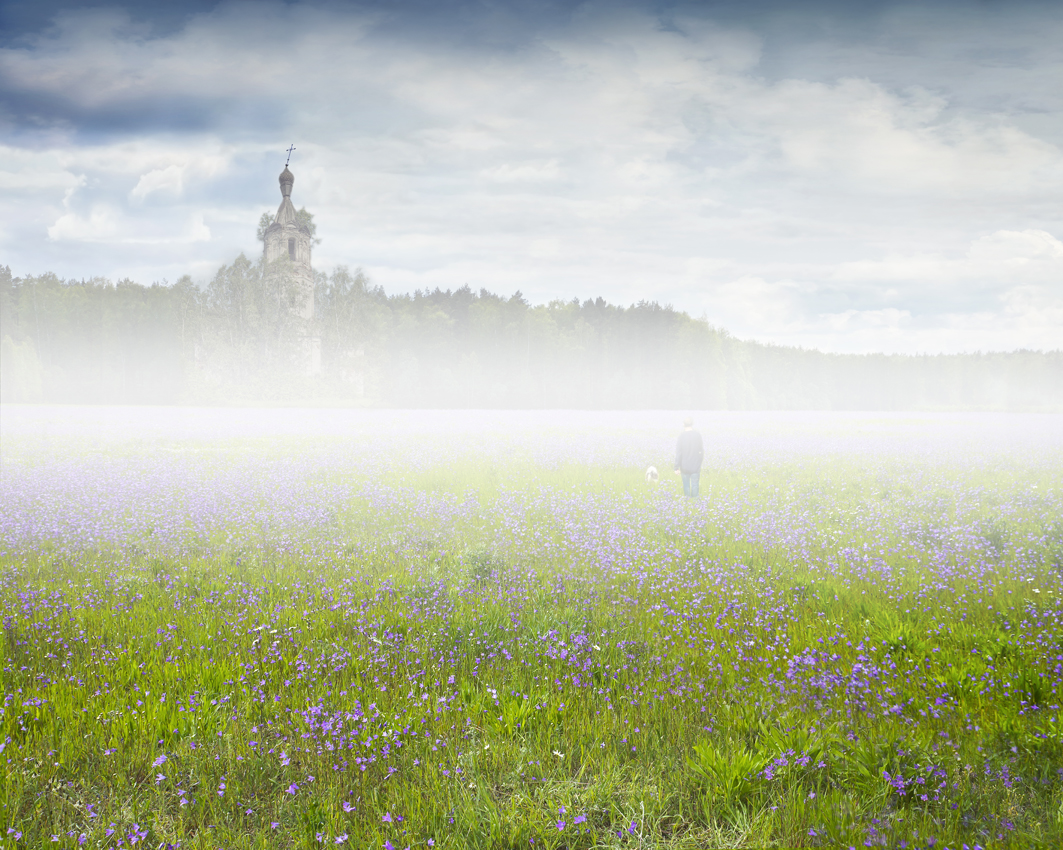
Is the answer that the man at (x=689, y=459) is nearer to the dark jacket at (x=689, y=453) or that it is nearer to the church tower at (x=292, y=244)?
the dark jacket at (x=689, y=453)

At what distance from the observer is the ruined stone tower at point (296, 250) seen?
223ft

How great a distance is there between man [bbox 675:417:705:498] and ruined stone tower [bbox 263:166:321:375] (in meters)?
63.2

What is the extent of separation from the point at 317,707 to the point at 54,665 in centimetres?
284

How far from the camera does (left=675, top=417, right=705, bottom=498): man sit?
13.2 metres

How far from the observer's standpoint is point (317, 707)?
3865 mm

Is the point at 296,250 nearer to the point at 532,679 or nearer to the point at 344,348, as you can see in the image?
the point at 344,348

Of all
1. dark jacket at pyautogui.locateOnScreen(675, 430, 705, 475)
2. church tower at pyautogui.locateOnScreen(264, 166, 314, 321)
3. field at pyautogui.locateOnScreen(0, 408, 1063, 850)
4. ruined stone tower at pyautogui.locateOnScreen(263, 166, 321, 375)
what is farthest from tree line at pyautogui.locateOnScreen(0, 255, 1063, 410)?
field at pyautogui.locateOnScreen(0, 408, 1063, 850)

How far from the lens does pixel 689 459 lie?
13.2 metres

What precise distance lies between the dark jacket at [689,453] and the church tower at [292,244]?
65665 mm

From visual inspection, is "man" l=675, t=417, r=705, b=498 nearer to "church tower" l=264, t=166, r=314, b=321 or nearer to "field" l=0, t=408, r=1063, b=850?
"field" l=0, t=408, r=1063, b=850

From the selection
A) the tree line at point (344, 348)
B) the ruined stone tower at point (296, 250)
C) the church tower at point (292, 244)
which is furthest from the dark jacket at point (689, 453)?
the church tower at point (292, 244)

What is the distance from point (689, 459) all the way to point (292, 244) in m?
72.2

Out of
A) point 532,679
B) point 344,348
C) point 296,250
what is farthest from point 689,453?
point 296,250

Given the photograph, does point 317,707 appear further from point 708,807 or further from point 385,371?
point 385,371
